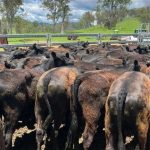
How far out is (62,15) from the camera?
6719 cm

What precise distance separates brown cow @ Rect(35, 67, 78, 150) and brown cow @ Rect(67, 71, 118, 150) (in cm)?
29

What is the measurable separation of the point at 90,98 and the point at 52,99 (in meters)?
0.67

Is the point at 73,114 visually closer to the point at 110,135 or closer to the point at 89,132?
the point at 89,132

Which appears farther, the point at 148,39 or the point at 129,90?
the point at 148,39

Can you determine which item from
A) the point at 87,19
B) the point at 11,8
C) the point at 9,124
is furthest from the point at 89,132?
the point at 87,19

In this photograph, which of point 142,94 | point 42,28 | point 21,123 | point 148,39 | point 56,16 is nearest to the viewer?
point 142,94

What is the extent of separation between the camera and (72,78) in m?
6.30

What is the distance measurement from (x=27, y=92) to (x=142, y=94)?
7.30 ft

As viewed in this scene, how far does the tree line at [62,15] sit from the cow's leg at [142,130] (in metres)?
51.4

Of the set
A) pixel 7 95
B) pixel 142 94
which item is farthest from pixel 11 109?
pixel 142 94

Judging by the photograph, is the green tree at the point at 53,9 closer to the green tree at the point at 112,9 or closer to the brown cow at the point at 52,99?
the green tree at the point at 112,9

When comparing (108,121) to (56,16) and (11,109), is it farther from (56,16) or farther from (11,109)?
(56,16)

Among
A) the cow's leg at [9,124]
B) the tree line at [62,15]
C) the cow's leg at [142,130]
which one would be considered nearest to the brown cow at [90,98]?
the cow's leg at [142,130]

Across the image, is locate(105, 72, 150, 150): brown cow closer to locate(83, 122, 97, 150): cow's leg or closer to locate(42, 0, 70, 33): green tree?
locate(83, 122, 97, 150): cow's leg
